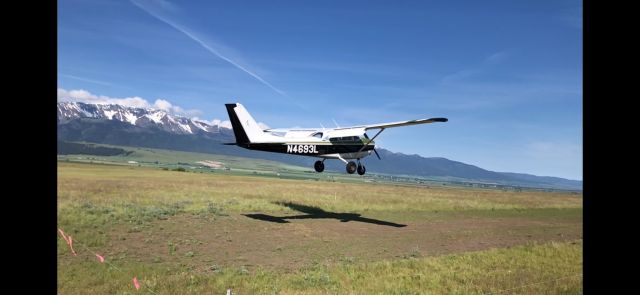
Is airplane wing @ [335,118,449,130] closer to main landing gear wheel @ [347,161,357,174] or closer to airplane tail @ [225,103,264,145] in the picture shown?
main landing gear wheel @ [347,161,357,174]

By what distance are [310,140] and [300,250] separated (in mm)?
8148

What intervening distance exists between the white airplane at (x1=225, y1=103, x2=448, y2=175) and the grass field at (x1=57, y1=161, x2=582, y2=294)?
22.4 ft

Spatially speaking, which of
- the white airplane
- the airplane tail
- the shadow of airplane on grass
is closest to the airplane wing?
the white airplane

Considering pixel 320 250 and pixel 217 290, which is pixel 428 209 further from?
pixel 217 290

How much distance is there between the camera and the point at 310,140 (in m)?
31.3

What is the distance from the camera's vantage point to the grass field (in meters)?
20.0

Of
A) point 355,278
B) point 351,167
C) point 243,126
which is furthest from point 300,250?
point 243,126

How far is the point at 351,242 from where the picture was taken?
3209cm

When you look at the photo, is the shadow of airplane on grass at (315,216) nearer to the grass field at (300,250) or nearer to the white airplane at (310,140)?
the grass field at (300,250)

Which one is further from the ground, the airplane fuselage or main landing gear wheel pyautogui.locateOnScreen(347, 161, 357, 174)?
the airplane fuselage

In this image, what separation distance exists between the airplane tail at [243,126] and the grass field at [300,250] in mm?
7619
